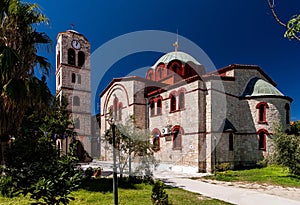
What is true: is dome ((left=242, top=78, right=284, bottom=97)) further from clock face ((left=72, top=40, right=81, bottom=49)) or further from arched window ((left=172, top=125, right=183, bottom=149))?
clock face ((left=72, top=40, right=81, bottom=49))

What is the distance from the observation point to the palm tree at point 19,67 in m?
7.74

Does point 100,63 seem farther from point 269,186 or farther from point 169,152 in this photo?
point 269,186

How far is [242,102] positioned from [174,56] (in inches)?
383

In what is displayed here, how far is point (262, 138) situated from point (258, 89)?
Answer: 4.05m

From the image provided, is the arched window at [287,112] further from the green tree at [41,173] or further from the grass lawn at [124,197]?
the green tree at [41,173]

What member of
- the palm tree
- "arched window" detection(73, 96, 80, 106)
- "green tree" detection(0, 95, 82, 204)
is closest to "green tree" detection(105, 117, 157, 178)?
the palm tree

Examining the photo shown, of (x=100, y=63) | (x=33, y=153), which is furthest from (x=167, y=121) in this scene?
(x=33, y=153)

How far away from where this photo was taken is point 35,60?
31.9 ft

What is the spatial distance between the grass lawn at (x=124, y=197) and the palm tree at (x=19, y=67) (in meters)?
3.21

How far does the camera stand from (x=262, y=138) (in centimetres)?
1942

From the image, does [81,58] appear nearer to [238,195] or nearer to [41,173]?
[238,195]

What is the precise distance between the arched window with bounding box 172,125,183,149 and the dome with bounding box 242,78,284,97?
6223 millimetres

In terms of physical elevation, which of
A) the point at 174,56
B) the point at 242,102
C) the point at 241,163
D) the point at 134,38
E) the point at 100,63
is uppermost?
the point at 174,56

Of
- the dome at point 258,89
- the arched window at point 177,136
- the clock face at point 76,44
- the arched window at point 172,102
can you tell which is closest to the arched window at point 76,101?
the clock face at point 76,44
